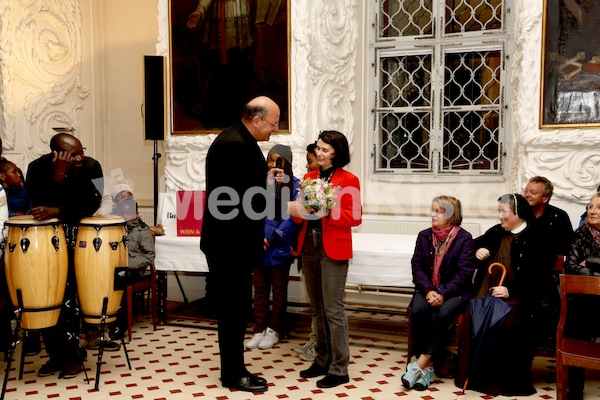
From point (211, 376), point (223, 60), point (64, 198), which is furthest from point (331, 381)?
point (223, 60)

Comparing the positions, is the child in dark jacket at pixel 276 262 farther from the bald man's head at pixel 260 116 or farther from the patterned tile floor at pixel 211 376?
the bald man's head at pixel 260 116

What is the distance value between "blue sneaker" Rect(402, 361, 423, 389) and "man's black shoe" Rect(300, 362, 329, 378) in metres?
0.64

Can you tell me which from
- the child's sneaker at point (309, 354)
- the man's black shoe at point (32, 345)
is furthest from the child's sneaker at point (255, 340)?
the man's black shoe at point (32, 345)

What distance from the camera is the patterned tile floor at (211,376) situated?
457 centimetres

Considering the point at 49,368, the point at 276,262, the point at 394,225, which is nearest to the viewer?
the point at 49,368

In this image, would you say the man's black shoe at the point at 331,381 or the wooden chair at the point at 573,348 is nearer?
the wooden chair at the point at 573,348

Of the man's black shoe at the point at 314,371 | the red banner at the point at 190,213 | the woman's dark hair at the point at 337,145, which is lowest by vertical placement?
the man's black shoe at the point at 314,371

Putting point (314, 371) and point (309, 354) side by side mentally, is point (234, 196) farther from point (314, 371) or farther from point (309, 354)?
point (309, 354)

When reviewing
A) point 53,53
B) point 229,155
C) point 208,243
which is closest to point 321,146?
point 229,155

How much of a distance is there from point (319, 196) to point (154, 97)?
12.0 feet

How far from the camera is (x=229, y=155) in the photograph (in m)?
4.40

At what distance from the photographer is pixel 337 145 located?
181 inches

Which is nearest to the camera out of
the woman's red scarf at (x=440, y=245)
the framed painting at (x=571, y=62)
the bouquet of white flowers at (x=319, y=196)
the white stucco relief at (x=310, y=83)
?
the bouquet of white flowers at (x=319, y=196)

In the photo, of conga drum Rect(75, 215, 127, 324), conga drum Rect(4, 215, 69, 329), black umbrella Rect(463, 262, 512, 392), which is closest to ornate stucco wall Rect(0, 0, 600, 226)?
black umbrella Rect(463, 262, 512, 392)
